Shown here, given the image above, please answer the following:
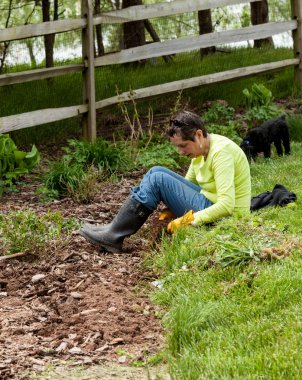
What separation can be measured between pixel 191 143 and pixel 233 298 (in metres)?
1.60

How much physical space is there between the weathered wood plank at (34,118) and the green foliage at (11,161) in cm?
82

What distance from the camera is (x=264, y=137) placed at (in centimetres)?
847

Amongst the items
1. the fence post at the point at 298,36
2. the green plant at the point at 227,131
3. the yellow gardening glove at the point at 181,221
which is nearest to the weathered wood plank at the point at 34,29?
the green plant at the point at 227,131

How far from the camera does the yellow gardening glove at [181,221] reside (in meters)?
5.54

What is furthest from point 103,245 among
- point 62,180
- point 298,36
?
point 298,36

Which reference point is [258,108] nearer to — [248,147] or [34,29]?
[248,147]

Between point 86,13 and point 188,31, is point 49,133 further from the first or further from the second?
point 188,31

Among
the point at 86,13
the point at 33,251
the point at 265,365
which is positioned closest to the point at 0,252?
the point at 33,251

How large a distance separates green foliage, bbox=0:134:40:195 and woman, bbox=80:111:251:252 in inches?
79.6

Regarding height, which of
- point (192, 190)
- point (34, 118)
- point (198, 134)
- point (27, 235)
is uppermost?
point (198, 134)

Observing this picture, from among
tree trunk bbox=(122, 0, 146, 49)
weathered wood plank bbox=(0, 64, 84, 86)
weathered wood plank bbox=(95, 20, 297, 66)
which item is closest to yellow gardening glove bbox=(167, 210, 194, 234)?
weathered wood plank bbox=(0, 64, 84, 86)

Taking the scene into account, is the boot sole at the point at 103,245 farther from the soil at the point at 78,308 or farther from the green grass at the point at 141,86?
the green grass at the point at 141,86

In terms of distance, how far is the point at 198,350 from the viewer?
12.3 feet

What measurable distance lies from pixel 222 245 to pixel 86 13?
16.9 ft
